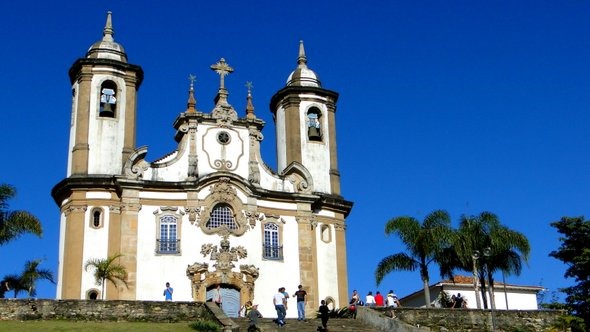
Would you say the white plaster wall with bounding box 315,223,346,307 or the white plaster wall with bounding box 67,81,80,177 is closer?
the white plaster wall with bounding box 67,81,80,177

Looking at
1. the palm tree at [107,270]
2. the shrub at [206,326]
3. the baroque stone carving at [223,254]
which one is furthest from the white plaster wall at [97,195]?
the shrub at [206,326]

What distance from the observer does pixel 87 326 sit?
28.7 meters

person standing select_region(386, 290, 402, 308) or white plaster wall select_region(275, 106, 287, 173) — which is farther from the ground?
white plaster wall select_region(275, 106, 287, 173)

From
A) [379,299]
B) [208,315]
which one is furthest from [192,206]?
[208,315]

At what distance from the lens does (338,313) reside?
113ft

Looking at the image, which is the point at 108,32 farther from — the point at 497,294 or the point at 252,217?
the point at 497,294

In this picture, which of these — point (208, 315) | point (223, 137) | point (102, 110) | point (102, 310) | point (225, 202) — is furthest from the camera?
point (223, 137)

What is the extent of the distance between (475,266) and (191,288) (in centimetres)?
1208

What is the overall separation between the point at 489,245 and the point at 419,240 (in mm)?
3072

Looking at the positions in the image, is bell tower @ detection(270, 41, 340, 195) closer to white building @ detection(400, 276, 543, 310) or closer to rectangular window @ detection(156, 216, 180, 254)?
rectangular window @ detection(156, 216, 180, 254)

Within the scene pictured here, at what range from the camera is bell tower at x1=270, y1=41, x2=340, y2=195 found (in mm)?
45500

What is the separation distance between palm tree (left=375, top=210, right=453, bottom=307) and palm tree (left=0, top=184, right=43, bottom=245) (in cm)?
1484

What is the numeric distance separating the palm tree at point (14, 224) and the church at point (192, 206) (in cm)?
334

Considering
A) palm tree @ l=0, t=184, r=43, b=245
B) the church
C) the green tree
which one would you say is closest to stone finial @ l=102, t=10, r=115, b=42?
the church
